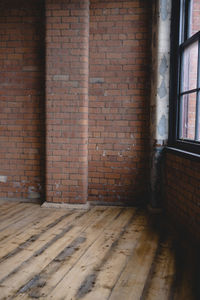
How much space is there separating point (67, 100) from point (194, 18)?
174 centimetres

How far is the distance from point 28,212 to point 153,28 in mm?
2761

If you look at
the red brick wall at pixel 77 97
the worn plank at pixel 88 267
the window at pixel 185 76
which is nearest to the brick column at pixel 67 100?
the red brick wall at pixel 77 97

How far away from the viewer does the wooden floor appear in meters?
1.99

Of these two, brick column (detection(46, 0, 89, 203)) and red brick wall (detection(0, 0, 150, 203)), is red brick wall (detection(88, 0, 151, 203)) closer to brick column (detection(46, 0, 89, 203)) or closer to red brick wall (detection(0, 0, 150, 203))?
red brick wall (detection(0, 0, 150, 203))

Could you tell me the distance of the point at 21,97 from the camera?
411 centimetres

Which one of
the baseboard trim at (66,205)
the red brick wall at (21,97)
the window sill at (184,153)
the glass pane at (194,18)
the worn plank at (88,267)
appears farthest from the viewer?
the red brick wall at (21,97)

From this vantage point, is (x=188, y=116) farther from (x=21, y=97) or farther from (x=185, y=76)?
(x=21, y=97)

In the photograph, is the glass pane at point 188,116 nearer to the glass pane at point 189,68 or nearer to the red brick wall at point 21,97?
the glass pane at point 189,68

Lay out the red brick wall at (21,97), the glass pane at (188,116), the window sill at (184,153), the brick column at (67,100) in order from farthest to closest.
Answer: the red brick wall at (21,97) → the brick column at (67,100) → the glass pane at (188,116) → the window sill at (184,153)

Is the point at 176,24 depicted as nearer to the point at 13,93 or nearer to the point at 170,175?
the point at 170,175

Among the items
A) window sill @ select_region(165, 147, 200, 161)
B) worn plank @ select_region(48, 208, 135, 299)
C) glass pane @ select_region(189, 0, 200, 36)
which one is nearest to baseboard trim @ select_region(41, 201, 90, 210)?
worn plank @ select_region(48, 208, 135, 299)

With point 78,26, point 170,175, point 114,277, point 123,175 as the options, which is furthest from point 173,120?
point 114,277

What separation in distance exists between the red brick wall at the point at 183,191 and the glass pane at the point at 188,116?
0.91 feet

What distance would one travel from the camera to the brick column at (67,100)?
3760 millimetres
